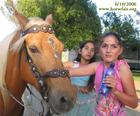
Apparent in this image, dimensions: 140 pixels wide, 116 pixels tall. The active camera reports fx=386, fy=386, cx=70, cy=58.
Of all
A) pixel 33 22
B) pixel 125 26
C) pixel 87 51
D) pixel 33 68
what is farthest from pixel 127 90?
pixel 125 26

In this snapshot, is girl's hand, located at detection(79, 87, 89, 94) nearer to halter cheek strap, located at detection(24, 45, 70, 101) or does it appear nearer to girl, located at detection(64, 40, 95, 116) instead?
girl, located at detection(64, 40, 95, 116)

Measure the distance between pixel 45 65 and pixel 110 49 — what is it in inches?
25.8

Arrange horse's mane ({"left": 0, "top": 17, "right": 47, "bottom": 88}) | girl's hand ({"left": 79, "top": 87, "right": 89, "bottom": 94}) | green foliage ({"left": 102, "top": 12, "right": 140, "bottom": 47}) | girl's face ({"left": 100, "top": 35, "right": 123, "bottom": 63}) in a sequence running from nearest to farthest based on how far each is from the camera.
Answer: girl's face ({"left": 100, "top": 35, "right": 123, "bottom": 63}) < horse's mane ({"left": 0, "top": 17, "right": 47, "bottom": 88}) < girl's hand ({"left": 79, "top": 87, "right": 89, "bottom": 94}) < green foliage ({"left": 102, "top": 12, "right": 140, "bottom": 47})

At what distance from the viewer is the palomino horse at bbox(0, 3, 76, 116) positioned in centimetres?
359

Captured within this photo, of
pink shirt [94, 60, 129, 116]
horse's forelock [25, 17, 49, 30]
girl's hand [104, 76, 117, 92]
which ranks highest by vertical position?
horse's forelock [25, 17, 49, 30]

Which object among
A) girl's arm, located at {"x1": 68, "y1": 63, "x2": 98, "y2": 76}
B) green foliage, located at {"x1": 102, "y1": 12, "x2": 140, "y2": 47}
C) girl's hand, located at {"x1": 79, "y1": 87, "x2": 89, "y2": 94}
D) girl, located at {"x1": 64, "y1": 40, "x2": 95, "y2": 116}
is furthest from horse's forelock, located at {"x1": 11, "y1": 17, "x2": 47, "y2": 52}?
green foliage, located at {"x1": 102, "y1": 12, "x2": 140, "y2": 47}

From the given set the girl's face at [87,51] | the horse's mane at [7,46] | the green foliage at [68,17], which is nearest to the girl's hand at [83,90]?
the girl's face at [87,51]

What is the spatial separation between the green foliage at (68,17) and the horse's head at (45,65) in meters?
36.3

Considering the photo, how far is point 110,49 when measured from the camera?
3.77 metres

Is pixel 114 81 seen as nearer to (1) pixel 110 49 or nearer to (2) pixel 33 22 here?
(1) pixel 110 49

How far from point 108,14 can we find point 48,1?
22.0 metres

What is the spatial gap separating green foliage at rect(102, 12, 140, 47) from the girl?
56122 millimetres

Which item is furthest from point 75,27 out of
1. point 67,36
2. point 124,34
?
point 124,34

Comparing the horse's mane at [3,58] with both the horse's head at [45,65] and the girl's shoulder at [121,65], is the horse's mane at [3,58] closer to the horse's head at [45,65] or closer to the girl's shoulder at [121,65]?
the horse's head at [45,65]
